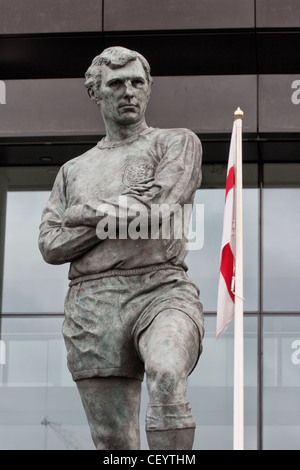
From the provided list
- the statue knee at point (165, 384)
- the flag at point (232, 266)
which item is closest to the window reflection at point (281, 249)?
the flag at point (232, 266)

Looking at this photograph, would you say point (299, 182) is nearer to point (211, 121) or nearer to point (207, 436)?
point (211, 121)

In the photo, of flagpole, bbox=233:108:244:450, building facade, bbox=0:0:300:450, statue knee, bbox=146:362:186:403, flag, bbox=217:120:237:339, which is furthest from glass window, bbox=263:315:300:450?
statue knee, bbox=146:362:186:403

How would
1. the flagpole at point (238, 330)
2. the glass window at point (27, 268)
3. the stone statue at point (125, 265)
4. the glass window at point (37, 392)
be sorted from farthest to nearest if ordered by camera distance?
the glass window at point (27, 268) < the glass window at point (37, 392) < the flagpole at point (238, 330) < the stone statue at point (125, 265)

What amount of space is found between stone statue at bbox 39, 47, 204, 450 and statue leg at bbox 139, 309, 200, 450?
0.03 m

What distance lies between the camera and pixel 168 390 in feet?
22.7

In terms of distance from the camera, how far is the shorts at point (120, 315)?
7.49 metres

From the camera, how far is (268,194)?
16.5m

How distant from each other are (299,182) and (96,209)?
9361 millimetres

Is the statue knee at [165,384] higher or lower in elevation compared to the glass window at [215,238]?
lower

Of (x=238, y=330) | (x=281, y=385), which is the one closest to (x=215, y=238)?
(x=281, y=385)

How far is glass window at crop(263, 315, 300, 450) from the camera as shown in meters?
15.7

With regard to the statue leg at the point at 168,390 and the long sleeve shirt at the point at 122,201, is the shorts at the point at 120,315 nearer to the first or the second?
the long sleeve shirt at the point at 122,201

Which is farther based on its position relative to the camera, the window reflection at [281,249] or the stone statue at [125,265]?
the window reflection at [281,249]

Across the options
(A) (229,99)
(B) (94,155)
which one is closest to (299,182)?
(A) (229,99)
